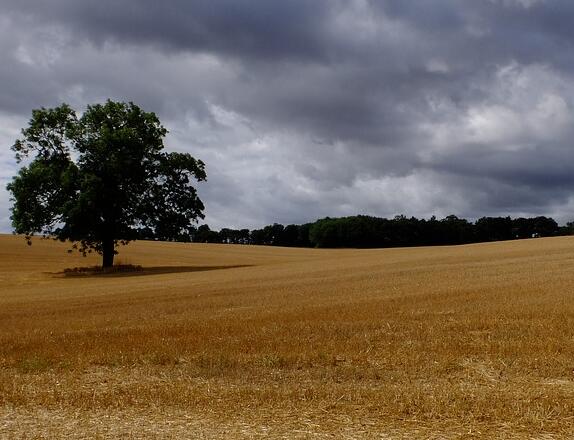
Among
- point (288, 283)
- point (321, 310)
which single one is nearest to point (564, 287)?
point (321, 310)

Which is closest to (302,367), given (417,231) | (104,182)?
(104,182)

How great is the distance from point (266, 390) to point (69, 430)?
3395 mm

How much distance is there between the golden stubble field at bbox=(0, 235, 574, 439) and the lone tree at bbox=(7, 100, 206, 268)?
93.8 feet

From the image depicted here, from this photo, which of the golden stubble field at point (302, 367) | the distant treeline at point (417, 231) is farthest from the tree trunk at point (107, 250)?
the distant treeline at point (417, 231)

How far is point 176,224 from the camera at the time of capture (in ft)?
188

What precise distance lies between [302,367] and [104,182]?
4540 centimetres

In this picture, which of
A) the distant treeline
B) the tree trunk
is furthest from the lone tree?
the distant treeline

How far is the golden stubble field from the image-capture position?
8898mm

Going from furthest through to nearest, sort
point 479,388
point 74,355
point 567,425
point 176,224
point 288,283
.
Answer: point 176,224, point 288,283, point 74,355, point 479,388, point 567,425

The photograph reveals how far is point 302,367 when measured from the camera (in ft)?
42.6

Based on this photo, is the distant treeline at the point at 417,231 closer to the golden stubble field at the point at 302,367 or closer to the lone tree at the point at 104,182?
the lone tree at the point at 104,182

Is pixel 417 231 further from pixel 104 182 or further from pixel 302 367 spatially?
pixel 302 367

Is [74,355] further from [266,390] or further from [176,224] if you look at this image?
[176,224]

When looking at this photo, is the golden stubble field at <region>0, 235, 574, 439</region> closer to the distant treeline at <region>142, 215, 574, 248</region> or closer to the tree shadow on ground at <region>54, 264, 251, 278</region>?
the tree shadow on ground at <region>54, 264, 251, 278</region>
